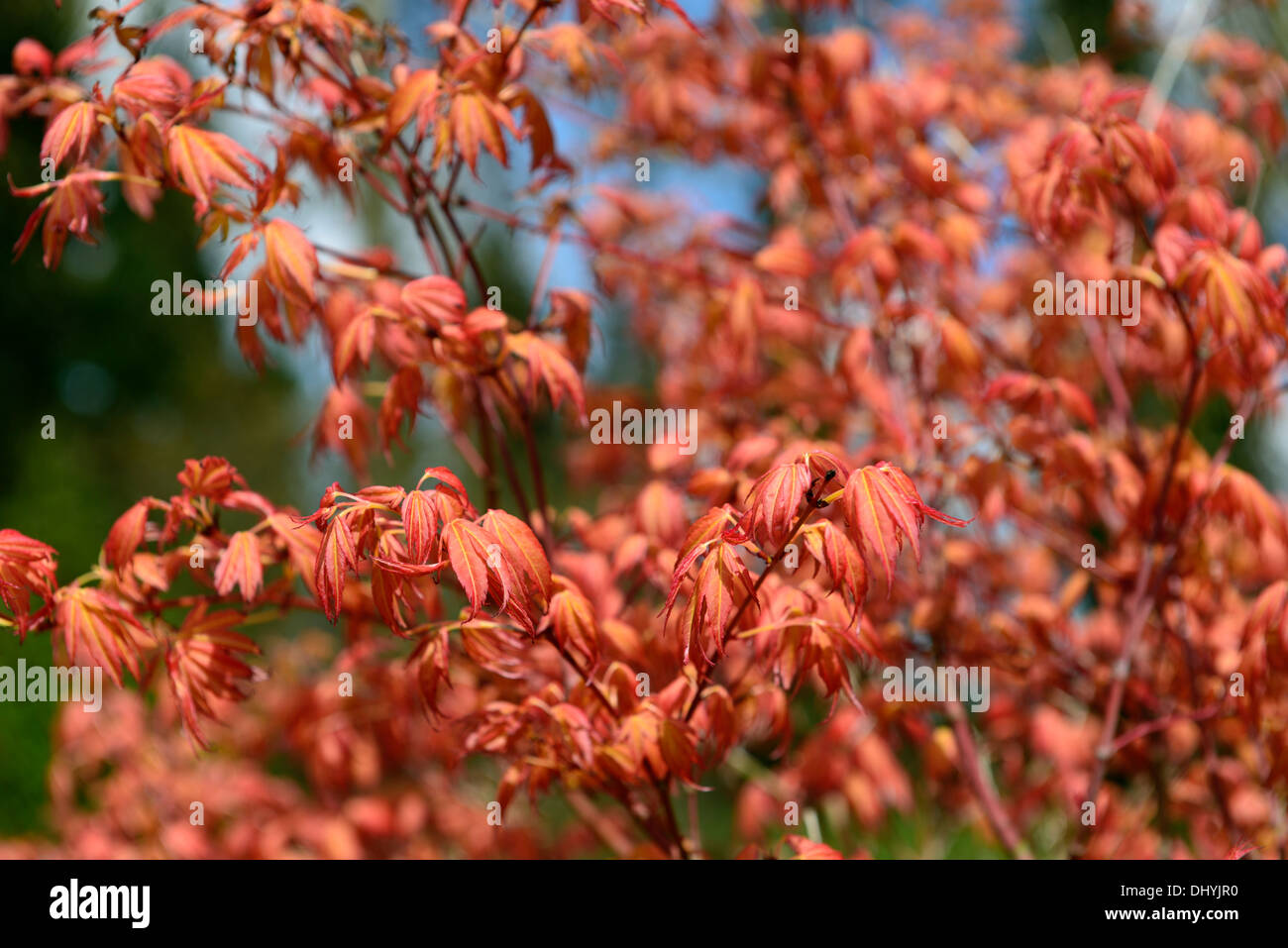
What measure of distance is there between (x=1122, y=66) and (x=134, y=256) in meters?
11.4

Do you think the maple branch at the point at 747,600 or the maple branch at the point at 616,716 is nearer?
the maple branch at the point at 747,600

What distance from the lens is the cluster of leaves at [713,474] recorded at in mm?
1398

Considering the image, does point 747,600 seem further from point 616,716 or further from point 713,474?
point 713,474

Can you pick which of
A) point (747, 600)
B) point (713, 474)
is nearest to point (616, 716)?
point (747, 600)

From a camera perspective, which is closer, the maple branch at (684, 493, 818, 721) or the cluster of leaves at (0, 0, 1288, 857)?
the maple branch at (684, 493, 818, 721)

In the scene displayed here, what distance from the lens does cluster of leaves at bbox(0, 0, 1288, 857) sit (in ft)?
4.59

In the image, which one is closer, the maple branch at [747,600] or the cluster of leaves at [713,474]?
the maple branch at [747,600]

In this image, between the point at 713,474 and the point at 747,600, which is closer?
the point at 747,600

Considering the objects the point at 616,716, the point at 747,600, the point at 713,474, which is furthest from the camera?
the point at 713,474

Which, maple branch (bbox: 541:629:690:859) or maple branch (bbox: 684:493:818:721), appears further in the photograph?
maple branch (bbox: 541:629:690:859)

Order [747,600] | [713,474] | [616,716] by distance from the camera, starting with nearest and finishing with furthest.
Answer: [747,600], [616,716], [713,474]

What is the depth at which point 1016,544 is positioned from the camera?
3361 millimetres

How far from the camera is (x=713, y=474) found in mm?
1771

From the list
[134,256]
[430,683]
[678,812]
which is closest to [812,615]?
[430,683]
